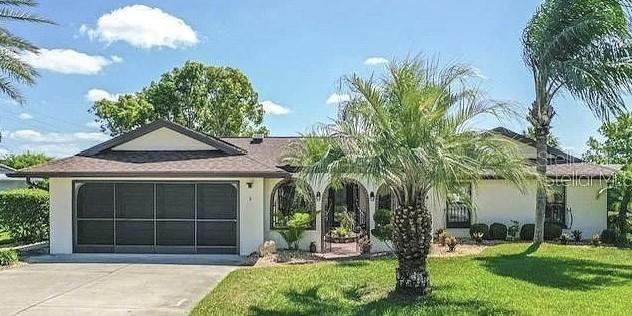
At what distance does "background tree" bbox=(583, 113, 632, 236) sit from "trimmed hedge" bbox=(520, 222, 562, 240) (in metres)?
2.49

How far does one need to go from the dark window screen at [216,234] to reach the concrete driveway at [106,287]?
2326 mm

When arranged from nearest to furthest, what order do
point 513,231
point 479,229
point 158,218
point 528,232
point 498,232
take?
point 158,218 < point 479,229 < point 498,232 < point 528,232 < point 513,231

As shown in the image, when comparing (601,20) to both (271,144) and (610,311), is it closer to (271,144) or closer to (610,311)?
(610,311)

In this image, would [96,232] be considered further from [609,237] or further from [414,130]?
[609,237]

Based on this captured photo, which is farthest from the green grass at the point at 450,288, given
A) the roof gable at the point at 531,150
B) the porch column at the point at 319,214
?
the roof gable at the point at 531,150

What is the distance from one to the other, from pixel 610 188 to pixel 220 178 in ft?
48.0

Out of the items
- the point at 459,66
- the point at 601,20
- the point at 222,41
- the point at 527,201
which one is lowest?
the point at 527,201

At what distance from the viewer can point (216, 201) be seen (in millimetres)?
19062

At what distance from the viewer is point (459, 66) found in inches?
444

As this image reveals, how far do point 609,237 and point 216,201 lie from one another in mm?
14262

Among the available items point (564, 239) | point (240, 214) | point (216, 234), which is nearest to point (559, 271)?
point (564, 239)

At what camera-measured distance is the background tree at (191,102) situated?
45094 millimetres

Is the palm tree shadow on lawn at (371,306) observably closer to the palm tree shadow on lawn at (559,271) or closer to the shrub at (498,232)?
the palm tree shadow on lawn at (559,271)

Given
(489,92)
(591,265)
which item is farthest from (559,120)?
(489,92)
